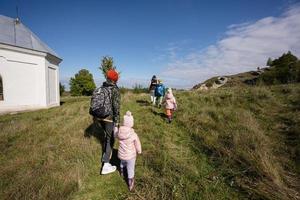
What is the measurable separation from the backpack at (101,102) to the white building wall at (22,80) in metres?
15.2

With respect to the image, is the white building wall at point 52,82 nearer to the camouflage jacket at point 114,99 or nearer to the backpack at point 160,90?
the backpack at point 160,90

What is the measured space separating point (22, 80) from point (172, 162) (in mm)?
16680

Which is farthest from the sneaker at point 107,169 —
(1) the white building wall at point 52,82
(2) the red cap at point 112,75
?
(1) the white building wall at point 52,82

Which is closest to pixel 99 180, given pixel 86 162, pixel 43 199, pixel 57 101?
pixel 86 162

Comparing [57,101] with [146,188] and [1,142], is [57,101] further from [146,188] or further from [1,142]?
[146,188]

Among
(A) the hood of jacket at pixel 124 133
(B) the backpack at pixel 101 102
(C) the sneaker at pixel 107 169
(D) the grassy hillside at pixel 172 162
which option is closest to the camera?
(D) the grassy hillside at pixel 172 162

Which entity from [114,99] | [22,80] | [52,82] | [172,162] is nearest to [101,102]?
[114,99]

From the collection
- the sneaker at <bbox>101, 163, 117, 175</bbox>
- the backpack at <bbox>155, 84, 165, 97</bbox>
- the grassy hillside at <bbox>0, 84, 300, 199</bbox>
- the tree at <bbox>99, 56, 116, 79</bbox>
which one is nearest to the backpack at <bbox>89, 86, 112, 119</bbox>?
the sneaker at <bbox>101, 163, 117, 175</bbox>

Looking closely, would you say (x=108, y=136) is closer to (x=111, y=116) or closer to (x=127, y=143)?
(x=111, y=116)

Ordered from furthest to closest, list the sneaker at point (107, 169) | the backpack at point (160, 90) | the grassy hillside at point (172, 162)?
the backpack at point (160, 90) → the sneaker at point (107, 169) → the grassy hillside at point (172, 162)

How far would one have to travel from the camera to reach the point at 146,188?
3.19 metres

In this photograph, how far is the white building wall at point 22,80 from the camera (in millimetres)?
14789

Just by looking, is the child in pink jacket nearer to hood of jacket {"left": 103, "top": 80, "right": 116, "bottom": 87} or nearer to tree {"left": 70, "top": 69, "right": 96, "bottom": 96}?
hood of jacket {"left": 103, "top": 80, "right": 116, "bottom": 87}

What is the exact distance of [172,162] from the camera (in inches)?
158
